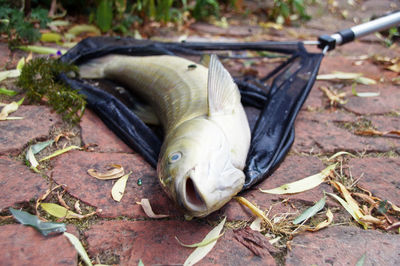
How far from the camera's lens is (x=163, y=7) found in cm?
489

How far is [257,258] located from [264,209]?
1.26ft

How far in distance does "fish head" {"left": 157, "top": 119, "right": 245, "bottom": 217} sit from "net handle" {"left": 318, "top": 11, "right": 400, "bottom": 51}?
7.11 feet

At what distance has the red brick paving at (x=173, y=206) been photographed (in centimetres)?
181

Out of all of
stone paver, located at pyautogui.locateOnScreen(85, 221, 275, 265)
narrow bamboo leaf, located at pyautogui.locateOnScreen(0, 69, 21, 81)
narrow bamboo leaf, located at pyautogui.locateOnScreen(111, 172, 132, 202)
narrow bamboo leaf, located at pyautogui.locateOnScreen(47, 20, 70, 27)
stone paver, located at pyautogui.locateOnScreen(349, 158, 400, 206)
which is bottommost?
stone paver, located at pyautogui.locateOnScreen(85, 221, 275, 265)

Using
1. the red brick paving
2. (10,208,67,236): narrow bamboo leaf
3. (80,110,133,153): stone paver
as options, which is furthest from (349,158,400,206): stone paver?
(10,208,67,236): narrow bamboo leaf

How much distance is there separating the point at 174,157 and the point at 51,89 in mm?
1624

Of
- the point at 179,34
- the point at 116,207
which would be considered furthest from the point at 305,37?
the point at 116,207

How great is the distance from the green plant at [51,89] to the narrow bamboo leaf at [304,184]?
61.8 inches

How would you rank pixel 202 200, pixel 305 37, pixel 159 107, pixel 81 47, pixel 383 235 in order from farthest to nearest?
pixel 305 37 → pixel 81 47 → pixel 159 107 → pixel 383 235 → pixel 202 200

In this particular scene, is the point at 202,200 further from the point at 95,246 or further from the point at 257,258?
the point at 95,246

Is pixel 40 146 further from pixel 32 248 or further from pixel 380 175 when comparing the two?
pixel 380 175

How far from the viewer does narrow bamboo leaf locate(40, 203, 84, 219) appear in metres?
2.02

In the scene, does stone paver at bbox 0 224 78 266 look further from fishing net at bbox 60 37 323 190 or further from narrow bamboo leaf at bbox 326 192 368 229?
narrow bamboo leaf at bbox 326 192 368 229

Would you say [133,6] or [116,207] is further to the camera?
[133,6]
